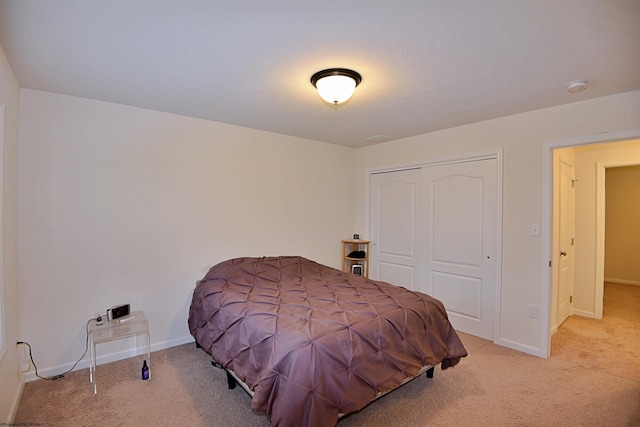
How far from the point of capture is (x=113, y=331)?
257 centimetres

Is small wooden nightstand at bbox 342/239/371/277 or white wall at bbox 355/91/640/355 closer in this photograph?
white wall at bbox 355/91/640/355

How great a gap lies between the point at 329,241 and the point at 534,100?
110 inches

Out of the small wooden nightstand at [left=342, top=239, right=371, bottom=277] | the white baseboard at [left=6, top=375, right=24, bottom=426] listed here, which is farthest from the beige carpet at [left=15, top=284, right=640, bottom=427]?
the small wooden nightstand at [left=342, top=239, right=371, bottom=277]

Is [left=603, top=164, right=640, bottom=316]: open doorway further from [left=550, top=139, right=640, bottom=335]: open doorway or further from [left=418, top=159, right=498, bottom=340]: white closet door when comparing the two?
[left=418, top=159, right=498, bottom=340]: white closet door

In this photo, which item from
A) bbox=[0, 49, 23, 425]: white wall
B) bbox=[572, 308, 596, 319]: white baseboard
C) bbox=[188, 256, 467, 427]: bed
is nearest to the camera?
bbox=[188, 256, 467, 427]: bed

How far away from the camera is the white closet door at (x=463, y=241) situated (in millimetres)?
3330

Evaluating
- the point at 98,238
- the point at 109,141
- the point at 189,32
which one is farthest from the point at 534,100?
the point at 98,238

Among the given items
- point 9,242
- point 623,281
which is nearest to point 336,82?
point 9,242

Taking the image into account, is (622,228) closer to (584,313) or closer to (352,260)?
(584,313)

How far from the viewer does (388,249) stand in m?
4.37

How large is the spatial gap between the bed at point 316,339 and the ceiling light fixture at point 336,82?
148 cm

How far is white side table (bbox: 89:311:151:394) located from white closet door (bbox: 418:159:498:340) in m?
3.07

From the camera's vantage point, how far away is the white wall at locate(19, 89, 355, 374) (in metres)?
2.52

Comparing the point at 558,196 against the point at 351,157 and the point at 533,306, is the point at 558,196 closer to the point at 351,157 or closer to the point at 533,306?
the point at 533,306
